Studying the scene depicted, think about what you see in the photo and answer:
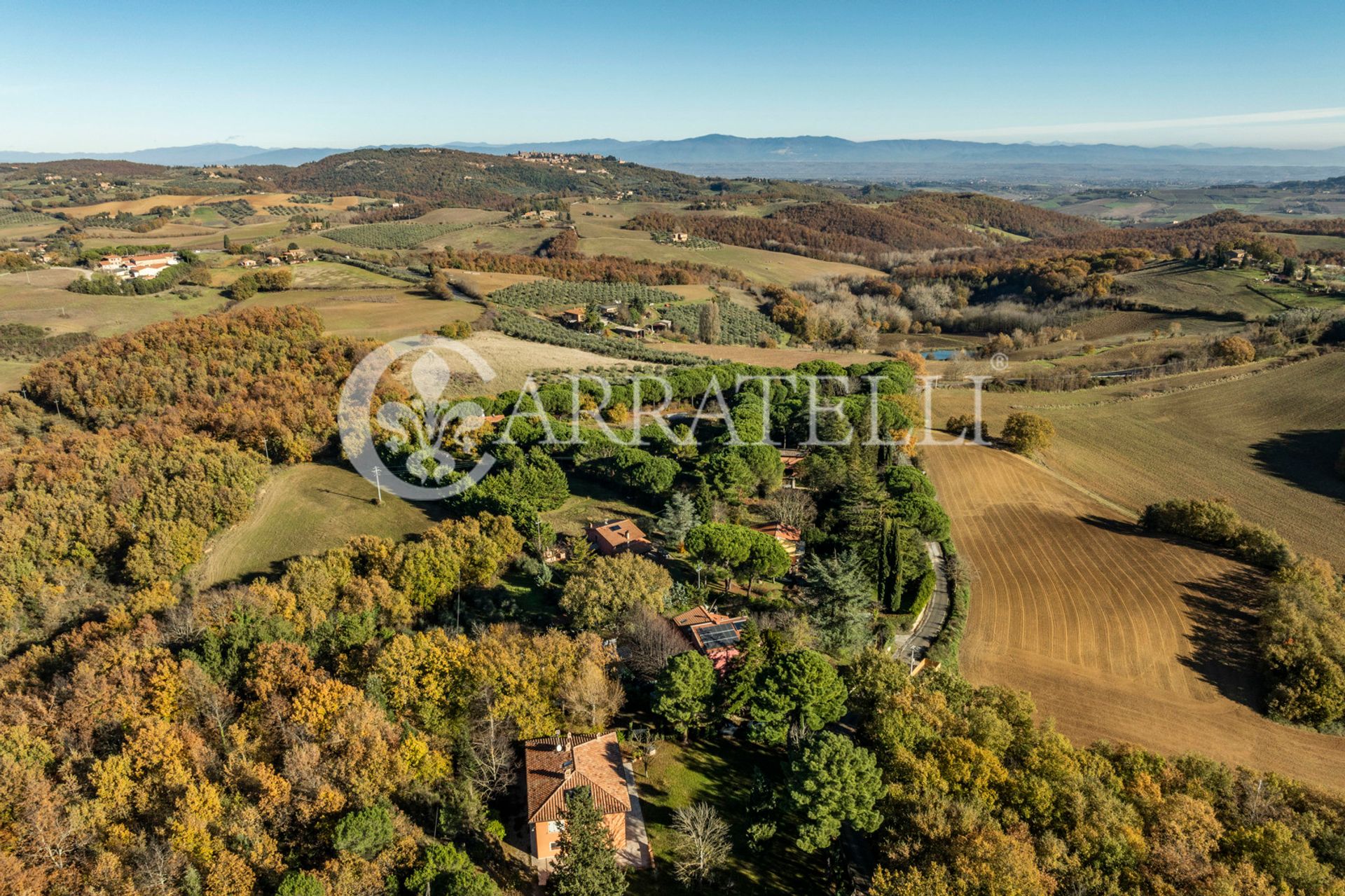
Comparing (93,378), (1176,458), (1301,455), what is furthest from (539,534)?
(1301,455)

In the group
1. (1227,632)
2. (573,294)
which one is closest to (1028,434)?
(1227,632)

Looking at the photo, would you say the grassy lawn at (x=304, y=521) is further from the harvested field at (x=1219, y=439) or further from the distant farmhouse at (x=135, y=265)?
the distant farmhouse at (x=135, y=265)

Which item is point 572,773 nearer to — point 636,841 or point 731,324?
point 636,841

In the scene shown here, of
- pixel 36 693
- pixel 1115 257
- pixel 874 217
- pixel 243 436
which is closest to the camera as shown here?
pixel 36 693

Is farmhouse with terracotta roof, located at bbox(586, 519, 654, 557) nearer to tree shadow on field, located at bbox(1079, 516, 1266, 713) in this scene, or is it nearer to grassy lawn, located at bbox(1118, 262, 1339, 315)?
tree shadow on field, located at bbox(1079, 516, 1266, 713)

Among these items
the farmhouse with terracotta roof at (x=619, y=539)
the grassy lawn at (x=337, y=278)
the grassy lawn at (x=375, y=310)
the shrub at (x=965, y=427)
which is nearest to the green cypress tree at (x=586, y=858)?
the farmhouse with terracotta roof at (x=619, y=539)

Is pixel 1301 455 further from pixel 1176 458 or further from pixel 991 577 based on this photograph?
pixel 991 577
